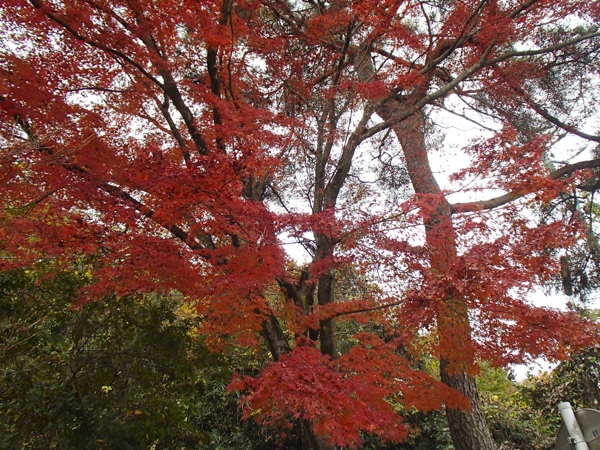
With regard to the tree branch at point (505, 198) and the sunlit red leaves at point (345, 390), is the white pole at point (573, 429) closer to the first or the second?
the sunlit red leaves at point (345, 390)

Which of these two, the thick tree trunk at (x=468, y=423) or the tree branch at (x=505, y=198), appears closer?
the thick tree trunk at (x=468, y=423)

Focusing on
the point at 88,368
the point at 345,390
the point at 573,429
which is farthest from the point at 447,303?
the point at 88,368

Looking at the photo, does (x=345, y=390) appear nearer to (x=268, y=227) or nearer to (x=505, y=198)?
(x=268, y=227)

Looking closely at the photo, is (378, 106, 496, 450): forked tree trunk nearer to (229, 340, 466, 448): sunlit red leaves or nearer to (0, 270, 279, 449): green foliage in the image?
(229, 340, 466, 448): sunlit red leaves

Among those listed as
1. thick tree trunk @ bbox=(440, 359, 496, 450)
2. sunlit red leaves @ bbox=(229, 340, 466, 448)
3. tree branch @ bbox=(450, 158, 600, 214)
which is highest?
tree branch @ bbox=(450, 158, 600, 214)

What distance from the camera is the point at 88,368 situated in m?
4.65

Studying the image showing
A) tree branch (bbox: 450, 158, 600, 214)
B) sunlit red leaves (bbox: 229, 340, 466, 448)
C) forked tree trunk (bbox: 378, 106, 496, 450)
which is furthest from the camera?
tree branch (bbox: 450, 158, 600, 214)

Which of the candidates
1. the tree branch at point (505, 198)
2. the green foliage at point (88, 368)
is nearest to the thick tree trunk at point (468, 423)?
the tree branch at point (505, 198)

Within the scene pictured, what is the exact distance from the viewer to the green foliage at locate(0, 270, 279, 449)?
4121 millimetres

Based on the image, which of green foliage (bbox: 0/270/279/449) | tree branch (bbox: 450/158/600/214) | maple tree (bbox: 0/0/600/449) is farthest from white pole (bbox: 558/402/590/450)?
green foliage (bbox: 0/270/279/449)

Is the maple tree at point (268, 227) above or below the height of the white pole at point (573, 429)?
above

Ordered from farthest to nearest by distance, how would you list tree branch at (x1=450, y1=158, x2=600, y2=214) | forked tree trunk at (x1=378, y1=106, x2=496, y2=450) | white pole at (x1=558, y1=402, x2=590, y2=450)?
tree branch at (x1=450, y1=158, x2=600, y2=214), forked tree trunk at (x1=378, y1=106, x2=496, y2=450), white pole at (x1=558, y1=402, x2=590, y2=450)

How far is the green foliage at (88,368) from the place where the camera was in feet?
13.5

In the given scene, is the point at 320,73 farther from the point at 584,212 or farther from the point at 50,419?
the point at 50,419
